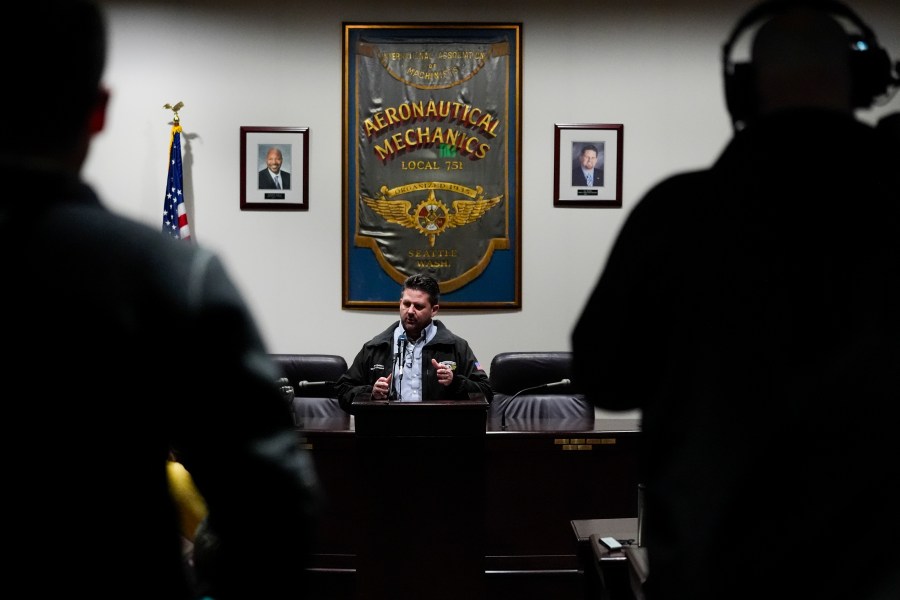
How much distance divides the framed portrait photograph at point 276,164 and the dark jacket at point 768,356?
495 centimetres

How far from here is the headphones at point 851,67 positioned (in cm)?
130

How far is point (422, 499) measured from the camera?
139 inches

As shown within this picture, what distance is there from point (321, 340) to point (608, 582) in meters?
3.98

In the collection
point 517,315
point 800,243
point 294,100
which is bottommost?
point 517,315

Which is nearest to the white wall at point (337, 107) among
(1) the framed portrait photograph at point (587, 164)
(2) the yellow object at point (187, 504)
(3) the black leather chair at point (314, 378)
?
(1) the framed portrait photograph at point (587, 164)

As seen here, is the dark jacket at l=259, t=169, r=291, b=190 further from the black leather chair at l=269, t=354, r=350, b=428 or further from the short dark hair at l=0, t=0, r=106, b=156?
the short dark hair at l=0, t=0, r=106, b=156

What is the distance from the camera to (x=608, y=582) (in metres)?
2.34

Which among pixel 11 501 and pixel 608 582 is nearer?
pixel 11 501

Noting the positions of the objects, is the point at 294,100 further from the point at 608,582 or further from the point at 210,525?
the point at 210,525

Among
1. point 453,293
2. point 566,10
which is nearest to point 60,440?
point 453,293

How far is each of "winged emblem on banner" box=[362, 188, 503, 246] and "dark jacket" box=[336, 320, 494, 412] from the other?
1139mm

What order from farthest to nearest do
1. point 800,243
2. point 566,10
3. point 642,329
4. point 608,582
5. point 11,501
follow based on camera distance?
point 566,10 < point 608,582 < point 642,329 < point 800,243 < point 11,501

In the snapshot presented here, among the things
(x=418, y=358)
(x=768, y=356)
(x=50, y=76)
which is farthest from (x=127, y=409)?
(x=418, y=358)

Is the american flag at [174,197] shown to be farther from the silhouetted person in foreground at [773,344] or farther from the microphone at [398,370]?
the silhouetted person in foreground at [773,344]
